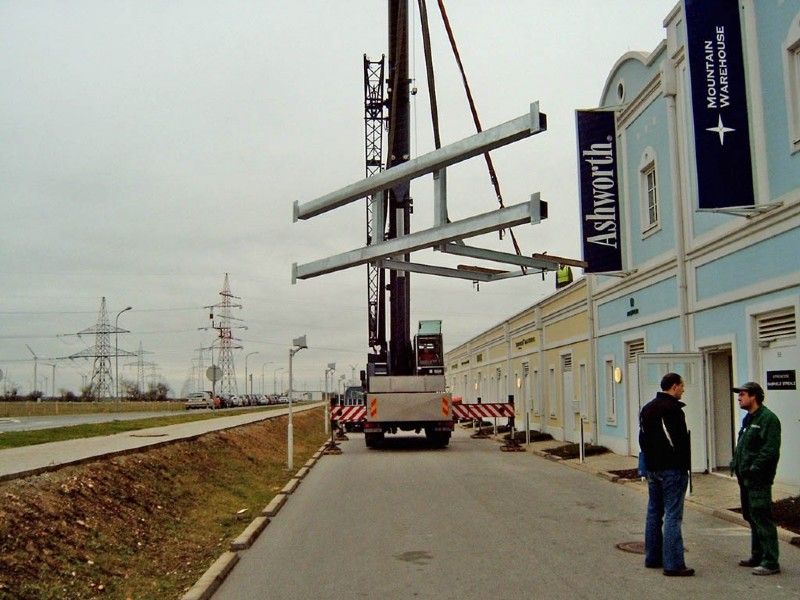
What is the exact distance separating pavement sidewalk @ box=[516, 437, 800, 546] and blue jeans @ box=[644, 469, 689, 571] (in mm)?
2234

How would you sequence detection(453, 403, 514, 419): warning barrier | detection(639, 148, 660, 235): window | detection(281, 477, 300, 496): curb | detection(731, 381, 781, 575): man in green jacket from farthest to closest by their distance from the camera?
detection(453, 403, 514, 419): warning barrier → detection(639, 148, 660, 235): window → detection(281, 477, 300, 496): curb → detection(731, 381, 781, 575): man in green jacket

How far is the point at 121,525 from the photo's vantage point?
1002cm

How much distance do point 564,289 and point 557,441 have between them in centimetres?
512

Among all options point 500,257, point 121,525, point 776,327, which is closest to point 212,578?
point 121,525

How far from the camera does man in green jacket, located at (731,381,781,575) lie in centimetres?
774

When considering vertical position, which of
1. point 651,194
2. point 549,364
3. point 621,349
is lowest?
point 549,364

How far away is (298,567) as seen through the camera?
860cm

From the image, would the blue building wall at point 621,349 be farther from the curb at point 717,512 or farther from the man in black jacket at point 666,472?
the man in black jacket at point 666,472

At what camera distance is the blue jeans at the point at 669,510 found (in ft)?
25.8

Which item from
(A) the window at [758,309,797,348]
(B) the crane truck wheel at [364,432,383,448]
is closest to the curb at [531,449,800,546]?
(A) the window at [758,309,797,348]

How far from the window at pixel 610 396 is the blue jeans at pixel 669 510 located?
14.5m

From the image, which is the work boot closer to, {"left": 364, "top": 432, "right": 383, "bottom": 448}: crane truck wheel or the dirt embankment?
the dirt embankment

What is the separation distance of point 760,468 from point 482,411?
21.8 m

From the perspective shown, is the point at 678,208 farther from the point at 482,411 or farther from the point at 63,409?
the point at 63,409
